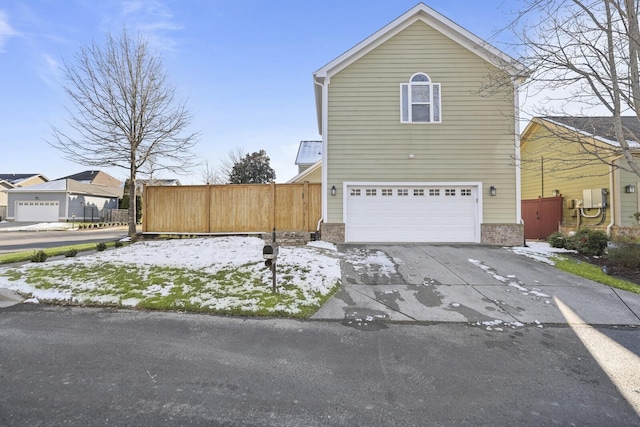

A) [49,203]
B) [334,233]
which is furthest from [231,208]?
[49,203]

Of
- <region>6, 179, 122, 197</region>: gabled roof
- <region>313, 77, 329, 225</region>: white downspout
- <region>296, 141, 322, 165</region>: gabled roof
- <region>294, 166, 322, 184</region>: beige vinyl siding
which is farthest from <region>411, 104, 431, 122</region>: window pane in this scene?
<region>6, 179, 122, 197</region>: gabled roof

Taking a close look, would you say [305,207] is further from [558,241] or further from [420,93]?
[558,241]

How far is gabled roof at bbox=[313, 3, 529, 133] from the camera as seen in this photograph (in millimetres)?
10117

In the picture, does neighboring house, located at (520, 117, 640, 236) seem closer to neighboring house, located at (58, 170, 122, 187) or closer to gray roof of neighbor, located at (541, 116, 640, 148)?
gray roof of neighbor, located at (541, 116, 640, 148)

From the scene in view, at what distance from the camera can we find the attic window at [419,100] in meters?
10.3

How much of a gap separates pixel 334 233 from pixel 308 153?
1288cm

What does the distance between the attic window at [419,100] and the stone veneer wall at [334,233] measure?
4185 millimetres

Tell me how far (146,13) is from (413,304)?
1165 cm

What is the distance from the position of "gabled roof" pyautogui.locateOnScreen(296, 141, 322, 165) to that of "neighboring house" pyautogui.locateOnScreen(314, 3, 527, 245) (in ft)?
34.0

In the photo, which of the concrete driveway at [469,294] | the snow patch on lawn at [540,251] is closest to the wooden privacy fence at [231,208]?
the concrete driveway at [469,294]

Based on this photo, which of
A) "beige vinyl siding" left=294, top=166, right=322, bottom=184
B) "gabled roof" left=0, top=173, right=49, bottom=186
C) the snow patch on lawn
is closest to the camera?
the snow patch on lawn

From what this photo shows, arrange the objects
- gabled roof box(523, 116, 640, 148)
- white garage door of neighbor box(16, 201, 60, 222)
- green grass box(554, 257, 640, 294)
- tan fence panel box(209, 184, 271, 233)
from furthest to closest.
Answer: white garage door of neighbor box(16, 201, 60, 222) < tan fence panel box(209, 184, 271, 233) < gabled roof box(523, 116, 640, 148) < green grass box(554, 257, 640, 294)

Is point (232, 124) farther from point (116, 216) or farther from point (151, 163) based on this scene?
point (116, 216)

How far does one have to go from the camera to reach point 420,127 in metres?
10.3
